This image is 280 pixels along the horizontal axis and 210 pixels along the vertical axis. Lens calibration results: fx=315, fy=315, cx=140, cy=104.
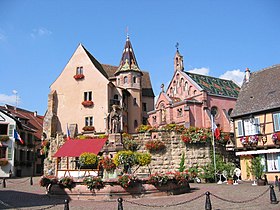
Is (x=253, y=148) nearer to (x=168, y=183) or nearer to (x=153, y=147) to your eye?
(x=153, y=147)

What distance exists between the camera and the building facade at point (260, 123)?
2603 centimetres

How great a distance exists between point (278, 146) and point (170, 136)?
9830 mm

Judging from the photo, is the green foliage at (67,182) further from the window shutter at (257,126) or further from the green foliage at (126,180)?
the window shutter at (257,126)

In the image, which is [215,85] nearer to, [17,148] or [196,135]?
[196,135]

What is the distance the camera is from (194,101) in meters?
41.7

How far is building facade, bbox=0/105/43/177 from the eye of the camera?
40.3 meters

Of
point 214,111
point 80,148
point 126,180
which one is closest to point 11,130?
point 80,148

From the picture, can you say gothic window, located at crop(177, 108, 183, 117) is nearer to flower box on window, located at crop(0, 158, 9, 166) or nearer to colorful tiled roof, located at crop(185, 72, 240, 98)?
colorful tiled roof, located at crop(185, 72, 240, 98)

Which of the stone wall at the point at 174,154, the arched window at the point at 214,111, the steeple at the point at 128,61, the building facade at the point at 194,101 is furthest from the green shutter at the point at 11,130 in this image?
the arched window at the point at 214,111

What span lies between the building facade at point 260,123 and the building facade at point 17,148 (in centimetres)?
2552

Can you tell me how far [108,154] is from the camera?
67.7 ft

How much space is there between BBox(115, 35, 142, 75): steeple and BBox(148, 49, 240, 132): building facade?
226 inches

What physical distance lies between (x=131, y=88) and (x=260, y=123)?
73.4 feet

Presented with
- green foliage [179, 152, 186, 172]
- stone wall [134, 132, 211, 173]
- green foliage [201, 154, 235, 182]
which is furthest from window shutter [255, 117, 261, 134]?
green foliage [179, 152, 186, 172]
